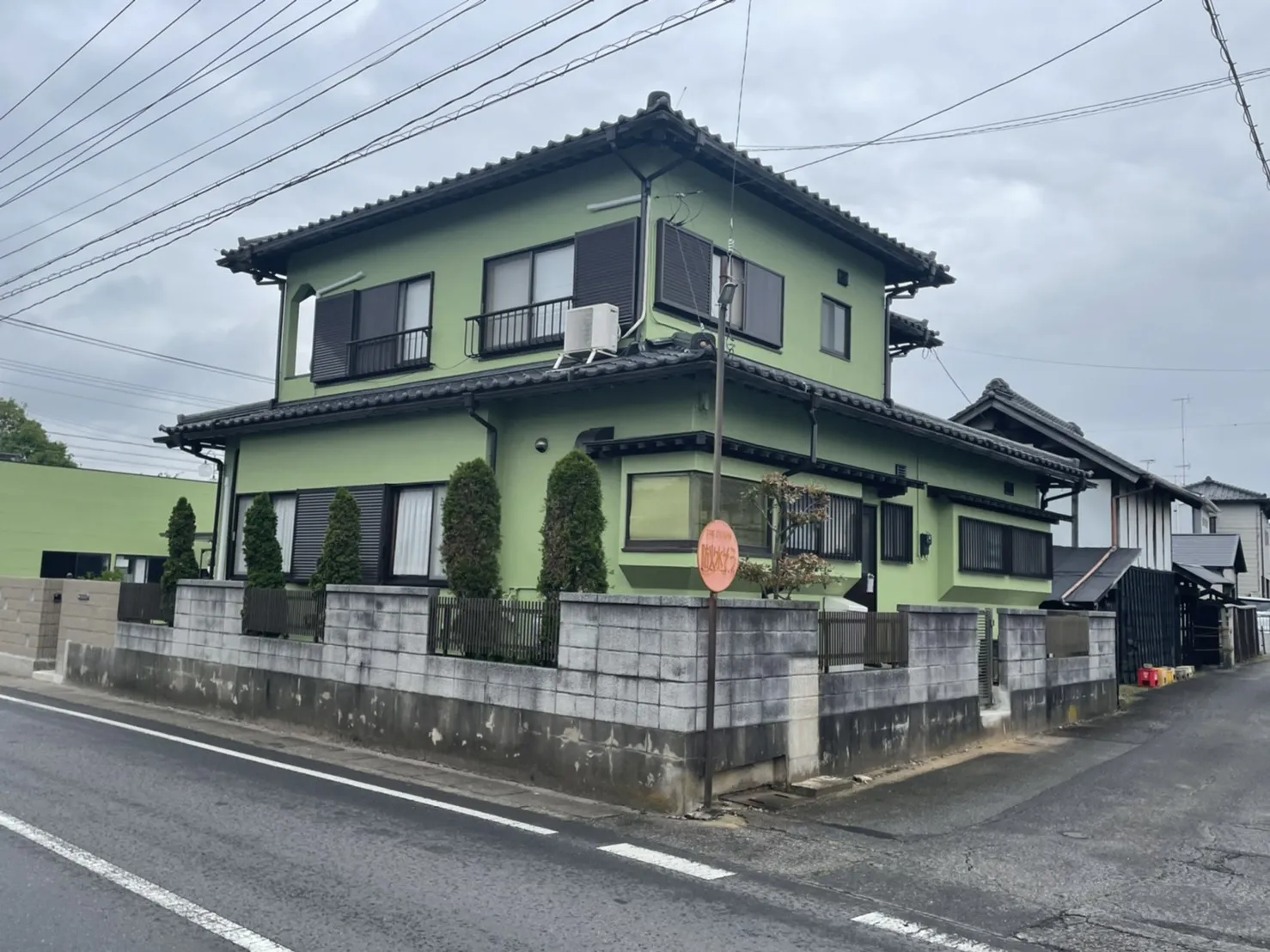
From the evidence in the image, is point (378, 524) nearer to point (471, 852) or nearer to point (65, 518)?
point (471, 852)

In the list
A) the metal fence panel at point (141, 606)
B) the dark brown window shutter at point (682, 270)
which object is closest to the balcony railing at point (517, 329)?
the dark brown window shutter at point (682, 270)

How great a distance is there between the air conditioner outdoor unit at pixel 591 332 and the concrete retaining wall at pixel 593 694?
3630 millimetres

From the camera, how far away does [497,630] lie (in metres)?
10.3

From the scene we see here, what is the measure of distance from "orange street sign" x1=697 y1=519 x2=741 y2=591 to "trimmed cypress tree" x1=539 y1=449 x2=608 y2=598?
6.75ft

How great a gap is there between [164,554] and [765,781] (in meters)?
30.6

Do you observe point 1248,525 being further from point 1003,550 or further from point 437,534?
point 437,534

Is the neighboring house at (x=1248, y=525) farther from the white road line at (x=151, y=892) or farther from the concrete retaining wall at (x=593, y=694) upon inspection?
the white road line at (x=151, y=892)

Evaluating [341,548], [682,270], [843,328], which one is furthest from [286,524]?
[843,328]

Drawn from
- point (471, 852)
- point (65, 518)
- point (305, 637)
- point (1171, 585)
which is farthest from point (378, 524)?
point (65, 518)

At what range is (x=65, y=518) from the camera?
3200cm

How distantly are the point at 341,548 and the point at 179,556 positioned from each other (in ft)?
12.7

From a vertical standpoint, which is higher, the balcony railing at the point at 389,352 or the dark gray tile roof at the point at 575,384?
the balcony railing at the point at 389,352

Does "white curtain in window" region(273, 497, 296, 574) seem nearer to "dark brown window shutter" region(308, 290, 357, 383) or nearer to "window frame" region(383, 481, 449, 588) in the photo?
"dark brown window shutter" region(308, 290, 357, 383)

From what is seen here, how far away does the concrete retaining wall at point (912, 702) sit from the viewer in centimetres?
1013
